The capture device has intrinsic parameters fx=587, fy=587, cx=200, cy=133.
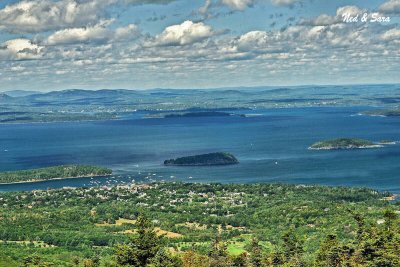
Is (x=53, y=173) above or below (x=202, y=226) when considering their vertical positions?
below

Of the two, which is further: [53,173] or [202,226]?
[53,173]

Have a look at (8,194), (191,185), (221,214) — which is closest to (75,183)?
(8,194)

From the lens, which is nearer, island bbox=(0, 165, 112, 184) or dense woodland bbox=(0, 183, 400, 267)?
dense woodland bbox=(0, 183, 400, 267)

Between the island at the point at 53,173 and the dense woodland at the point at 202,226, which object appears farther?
the island at the point at 53,173
